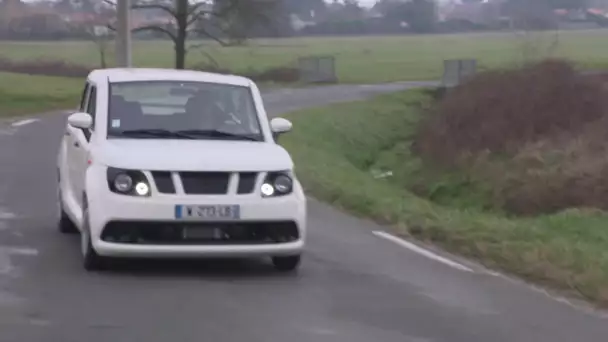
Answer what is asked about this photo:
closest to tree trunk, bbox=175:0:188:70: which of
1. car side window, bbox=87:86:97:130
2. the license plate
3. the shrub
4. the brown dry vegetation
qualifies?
the brown dry vegetation

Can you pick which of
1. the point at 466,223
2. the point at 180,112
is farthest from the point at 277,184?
the point at 466,223

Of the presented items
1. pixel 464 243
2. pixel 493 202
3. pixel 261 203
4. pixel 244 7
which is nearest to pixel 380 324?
pixel 261 203

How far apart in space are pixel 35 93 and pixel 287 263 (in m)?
37.3

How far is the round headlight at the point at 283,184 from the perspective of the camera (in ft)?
34.1

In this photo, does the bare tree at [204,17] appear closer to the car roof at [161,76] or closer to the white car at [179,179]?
the car roof at [161,76]

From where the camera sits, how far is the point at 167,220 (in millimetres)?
9961

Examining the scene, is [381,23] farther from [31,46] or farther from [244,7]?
[244,7]

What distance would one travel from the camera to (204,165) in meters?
10.1

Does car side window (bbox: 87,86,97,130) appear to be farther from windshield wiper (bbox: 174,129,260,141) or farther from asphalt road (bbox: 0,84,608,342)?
asphalt road (bbox: 0,84,608,342)

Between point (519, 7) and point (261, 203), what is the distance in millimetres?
79584

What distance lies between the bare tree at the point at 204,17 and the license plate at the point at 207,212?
4307 centimetres

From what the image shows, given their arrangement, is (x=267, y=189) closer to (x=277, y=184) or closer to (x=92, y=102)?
(x=277, y=184)

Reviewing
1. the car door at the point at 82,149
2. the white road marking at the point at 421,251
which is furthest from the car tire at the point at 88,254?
the white road marking at the point at 421,251

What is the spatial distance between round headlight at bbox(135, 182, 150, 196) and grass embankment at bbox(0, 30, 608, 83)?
139 feet
